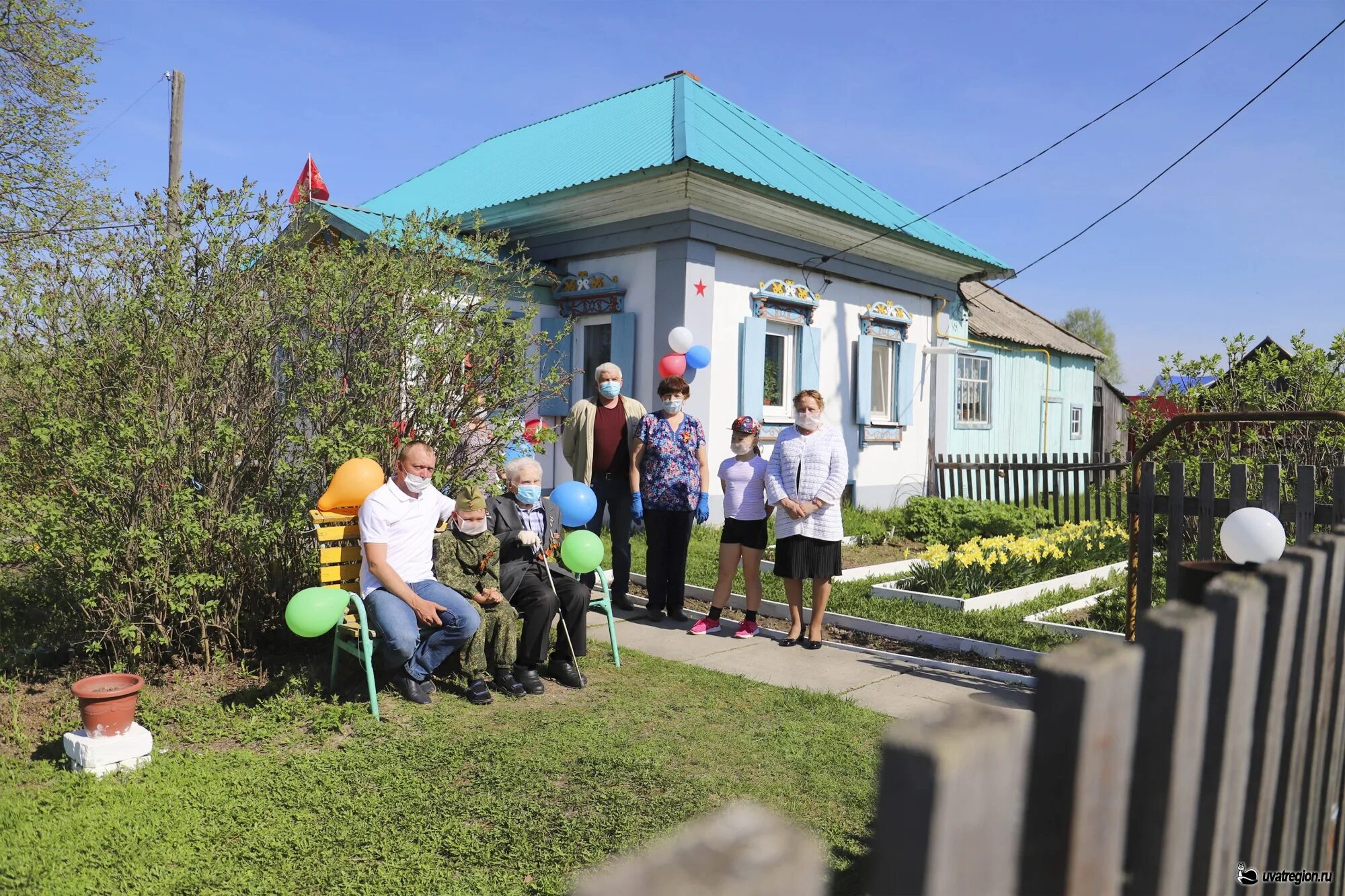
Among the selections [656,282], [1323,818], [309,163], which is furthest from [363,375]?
[309,163]

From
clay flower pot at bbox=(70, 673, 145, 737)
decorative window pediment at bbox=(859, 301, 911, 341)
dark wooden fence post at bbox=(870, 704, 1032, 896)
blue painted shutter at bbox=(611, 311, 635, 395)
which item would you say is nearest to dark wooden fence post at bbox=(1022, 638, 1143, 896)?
dark wooden fence post at bbox=(870, 704, 1032, 896)

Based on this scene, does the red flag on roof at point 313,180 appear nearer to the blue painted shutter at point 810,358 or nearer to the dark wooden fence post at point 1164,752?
the blue painted shutter at point 810,358

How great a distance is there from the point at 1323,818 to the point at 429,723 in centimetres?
379

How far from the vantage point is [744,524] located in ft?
21.8

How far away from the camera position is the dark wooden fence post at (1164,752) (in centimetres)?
103

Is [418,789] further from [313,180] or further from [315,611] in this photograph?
[313,180]

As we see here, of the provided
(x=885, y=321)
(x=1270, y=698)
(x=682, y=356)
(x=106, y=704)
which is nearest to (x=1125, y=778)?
(x=1270, y=698)

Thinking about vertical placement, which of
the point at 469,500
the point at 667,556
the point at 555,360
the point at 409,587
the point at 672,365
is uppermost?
the point at 555,360

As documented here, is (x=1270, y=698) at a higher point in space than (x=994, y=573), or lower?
higher

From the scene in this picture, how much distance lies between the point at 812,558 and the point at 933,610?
1.48 m

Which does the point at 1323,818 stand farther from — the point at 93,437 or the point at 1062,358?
the point at 1062,358

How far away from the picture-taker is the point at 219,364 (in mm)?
4871

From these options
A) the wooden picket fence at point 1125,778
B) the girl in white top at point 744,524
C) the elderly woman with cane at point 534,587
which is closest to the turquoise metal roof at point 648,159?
the girl in white top at point 744,524

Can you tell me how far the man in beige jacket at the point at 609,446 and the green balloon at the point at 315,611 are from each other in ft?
9.50
